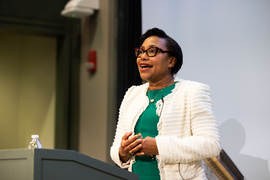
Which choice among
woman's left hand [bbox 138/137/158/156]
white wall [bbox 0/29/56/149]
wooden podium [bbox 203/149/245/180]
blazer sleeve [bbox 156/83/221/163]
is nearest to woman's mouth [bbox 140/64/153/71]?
blazer sleeve [bbox 156/83/221/163]

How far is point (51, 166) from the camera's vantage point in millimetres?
1473

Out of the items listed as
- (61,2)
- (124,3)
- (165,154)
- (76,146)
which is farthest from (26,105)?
(165,154)

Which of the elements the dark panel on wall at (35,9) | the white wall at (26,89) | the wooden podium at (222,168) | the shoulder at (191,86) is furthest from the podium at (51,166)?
the white wall at (26,89)

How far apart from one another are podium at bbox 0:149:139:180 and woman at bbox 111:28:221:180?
241 millimetres

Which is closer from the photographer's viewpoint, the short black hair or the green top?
the green top

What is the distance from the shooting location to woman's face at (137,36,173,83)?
197 cm

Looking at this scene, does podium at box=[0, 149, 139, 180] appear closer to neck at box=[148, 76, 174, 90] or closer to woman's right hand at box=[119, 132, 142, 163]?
woman's right hand at box=[119, 132, 142, 163]

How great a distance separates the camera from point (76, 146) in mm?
4887

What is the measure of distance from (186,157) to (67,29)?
360 cm

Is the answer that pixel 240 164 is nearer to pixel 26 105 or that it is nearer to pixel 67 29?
pixel 67 29

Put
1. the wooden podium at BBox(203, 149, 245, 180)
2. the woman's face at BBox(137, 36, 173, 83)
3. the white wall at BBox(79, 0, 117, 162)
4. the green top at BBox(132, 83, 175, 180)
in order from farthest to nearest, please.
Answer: the white wall at BBox(79, 0, 117, 162), the wooden podium at BBox(203, 149, 245, 180), the woman's face at BBox(137, 36, 173, 83), the green top at BBox(132, 83, 175, 180)

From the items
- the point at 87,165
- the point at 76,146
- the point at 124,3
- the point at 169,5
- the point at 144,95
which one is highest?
the point at 124,3

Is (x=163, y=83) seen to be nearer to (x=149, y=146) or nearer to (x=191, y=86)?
(x=191, y=86)

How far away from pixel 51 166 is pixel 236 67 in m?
1.49
